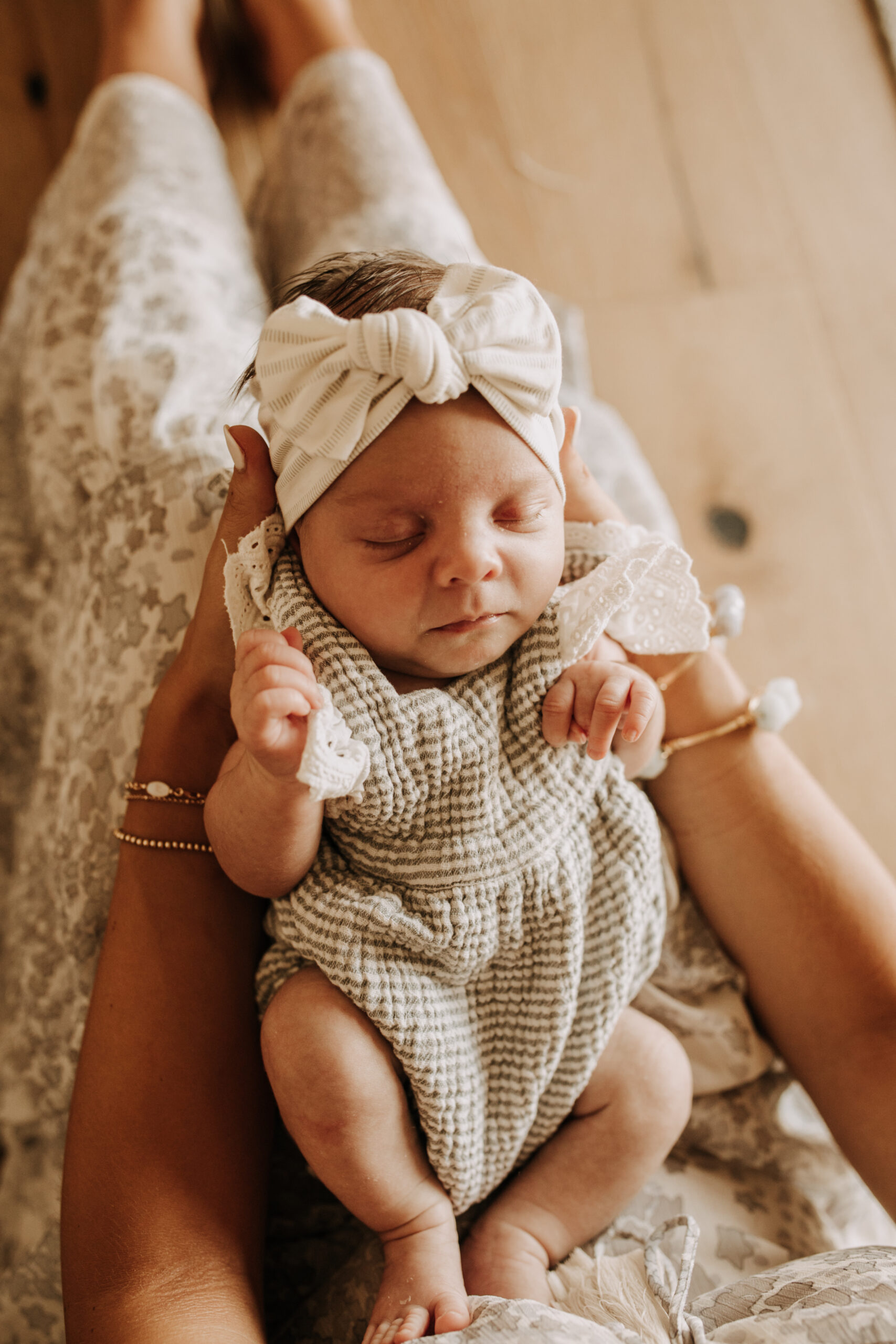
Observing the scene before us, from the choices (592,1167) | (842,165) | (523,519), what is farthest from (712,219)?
(592,1167)

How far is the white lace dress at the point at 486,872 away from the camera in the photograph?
81 cm

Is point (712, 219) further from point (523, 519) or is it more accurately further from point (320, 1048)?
point (320, 1048)

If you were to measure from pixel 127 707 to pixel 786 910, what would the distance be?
76 centimetres

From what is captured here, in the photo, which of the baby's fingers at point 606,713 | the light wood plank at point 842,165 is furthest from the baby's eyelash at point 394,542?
the light wood plank at point 842,165

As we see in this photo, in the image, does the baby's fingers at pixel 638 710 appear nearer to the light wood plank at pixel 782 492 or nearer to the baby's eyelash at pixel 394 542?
the baby's eyelash at pixel 394 542

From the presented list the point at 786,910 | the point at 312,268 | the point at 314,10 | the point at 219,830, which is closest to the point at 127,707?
the point at 219,830

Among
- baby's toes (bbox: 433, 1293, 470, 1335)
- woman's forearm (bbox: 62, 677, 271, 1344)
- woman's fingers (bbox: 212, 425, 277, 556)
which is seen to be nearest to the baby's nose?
woman's fingers (bbox: 212, 425, 277, 556)

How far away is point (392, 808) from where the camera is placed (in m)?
0.80

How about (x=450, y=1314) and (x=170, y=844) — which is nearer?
(x=450, y=1314)

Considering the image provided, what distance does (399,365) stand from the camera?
0.73 m

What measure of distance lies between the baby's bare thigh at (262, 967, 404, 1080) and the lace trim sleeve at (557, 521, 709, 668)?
37 cm

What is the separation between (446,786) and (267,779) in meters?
0.17

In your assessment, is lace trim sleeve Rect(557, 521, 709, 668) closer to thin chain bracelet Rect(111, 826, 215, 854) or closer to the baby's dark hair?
the baby's dark hair

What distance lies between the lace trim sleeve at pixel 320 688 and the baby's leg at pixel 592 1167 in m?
0.41
